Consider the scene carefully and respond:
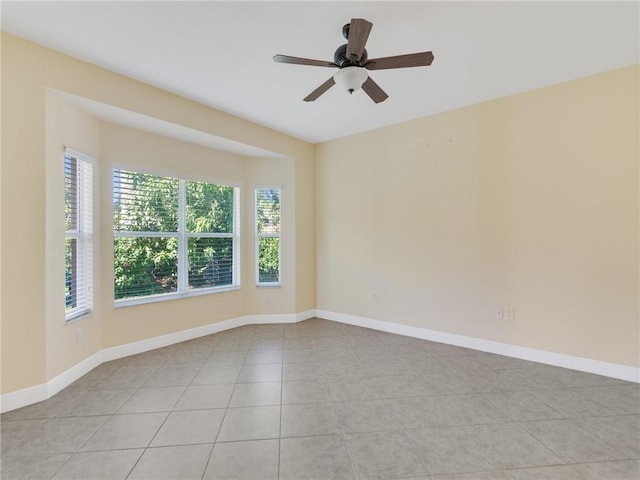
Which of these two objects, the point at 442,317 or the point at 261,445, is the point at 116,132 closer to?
the point at 261,445

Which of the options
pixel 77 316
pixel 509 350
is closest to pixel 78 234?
pixel 77 316

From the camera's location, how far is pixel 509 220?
3.47m

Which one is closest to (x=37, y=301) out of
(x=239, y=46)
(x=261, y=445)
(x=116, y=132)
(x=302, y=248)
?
(x=116, y=132)

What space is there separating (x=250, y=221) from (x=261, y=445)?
3376 mm

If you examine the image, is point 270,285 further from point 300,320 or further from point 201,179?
point 201,179

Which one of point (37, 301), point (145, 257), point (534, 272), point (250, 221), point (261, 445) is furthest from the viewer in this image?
point (250, 221)

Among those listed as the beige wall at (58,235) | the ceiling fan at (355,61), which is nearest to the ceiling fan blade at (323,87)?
the ceiling fan at (355,61)

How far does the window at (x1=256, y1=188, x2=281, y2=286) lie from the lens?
489 cm

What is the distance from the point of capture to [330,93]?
3.34 metres

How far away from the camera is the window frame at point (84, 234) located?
123 inches

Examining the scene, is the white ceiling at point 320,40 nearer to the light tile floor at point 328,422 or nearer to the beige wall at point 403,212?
the beige wall at point 403,212

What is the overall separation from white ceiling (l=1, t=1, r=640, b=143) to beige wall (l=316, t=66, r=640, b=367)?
1.38 ft

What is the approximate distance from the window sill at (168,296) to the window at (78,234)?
13.5 inches

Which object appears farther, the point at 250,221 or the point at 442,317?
the point at 250,221
